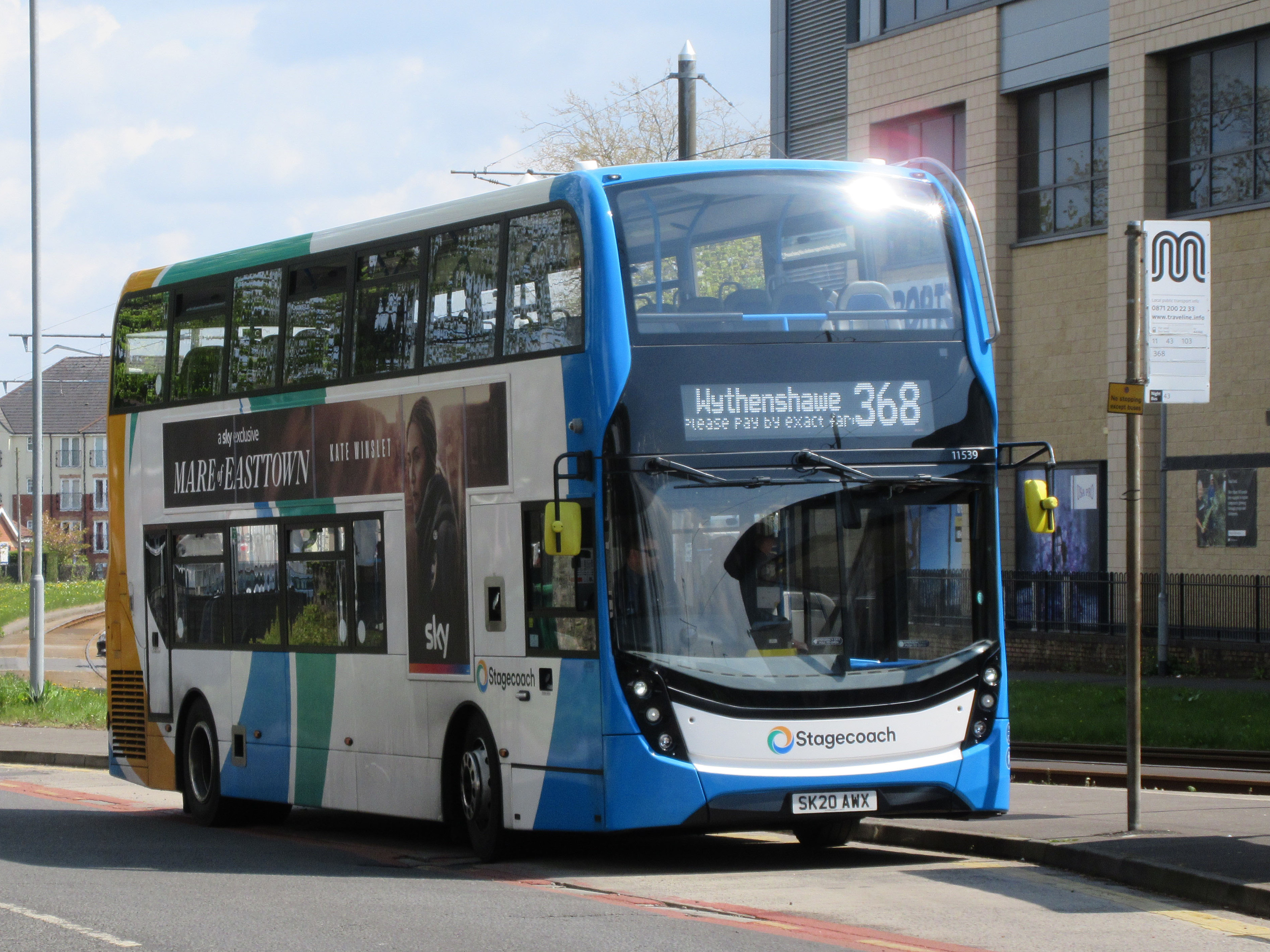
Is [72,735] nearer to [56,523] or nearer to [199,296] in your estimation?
[199,296]

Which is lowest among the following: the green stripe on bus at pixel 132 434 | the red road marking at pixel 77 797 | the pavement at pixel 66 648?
the pavement at pixel 66 648

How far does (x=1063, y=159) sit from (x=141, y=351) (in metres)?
19.9

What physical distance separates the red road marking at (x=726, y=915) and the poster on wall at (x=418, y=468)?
1310mm

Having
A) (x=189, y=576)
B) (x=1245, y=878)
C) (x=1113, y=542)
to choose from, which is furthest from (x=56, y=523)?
(x=1245, y=878)

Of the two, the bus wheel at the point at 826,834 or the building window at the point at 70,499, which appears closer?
the bus wheel at the point at 826,834

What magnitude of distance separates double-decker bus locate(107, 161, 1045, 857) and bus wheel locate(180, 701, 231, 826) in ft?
8.45

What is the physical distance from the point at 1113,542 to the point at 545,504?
69.9 ft

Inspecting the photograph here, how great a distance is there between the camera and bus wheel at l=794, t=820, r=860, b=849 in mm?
12086

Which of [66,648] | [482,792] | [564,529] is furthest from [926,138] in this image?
[66,648]

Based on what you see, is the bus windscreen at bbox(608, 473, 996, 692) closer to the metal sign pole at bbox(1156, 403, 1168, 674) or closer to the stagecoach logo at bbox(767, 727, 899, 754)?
the stagecoach logo at bbox(767, 727, 899, 754)

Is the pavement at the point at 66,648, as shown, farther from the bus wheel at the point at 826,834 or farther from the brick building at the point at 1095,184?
the bus wheel at the point at 826,834

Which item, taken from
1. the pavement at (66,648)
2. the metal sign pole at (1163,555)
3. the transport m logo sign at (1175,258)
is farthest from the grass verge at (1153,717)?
Result: the pavement at (66,648)

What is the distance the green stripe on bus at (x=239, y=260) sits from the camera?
14.1 metres

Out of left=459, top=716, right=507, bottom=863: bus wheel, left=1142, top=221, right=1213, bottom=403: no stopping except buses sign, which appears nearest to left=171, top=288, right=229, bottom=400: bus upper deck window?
left=459, top=716, right=507, bottom=863: bus wheel
